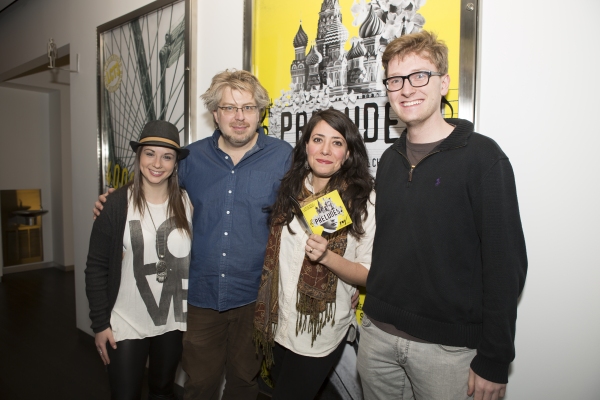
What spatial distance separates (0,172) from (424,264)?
636cm

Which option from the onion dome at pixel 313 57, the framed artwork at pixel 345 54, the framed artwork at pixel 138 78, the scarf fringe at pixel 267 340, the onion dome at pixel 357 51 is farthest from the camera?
the framed artwork at pixel 138 78

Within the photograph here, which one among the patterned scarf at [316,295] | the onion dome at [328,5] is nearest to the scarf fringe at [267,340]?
the patterned scarf at [316,295]

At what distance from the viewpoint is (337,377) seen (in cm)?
184

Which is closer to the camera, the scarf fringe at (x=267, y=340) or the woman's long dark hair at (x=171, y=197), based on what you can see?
the scarf fringe at (x=267, y=340)

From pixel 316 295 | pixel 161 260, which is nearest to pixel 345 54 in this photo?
pixel 316 295

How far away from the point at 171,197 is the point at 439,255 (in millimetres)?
1197

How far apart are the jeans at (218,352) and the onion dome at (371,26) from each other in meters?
1.31

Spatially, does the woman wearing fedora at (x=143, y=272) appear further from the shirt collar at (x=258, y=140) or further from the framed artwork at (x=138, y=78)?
the framed artwork at (x=138, y=78)

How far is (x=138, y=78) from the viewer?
9.13 feet

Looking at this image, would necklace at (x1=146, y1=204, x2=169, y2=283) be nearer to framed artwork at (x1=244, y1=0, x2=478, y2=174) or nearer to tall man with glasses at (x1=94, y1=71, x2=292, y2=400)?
tall man with glasses at (x1=94, y1=71, x2=292, y2=400)

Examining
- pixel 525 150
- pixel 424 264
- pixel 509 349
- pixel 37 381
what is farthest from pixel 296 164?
pixel 37 381

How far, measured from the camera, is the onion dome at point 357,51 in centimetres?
167

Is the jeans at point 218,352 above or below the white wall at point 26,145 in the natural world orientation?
below

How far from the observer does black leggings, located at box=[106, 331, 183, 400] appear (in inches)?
64.1
